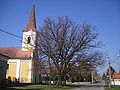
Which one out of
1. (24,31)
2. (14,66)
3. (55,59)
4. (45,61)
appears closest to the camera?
(45,61)

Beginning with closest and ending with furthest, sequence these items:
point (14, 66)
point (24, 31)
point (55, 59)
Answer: point (55, 59)
point (14, 66)
point (24, 31)

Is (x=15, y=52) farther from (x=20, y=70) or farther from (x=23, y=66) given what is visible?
(x=20, y=70)

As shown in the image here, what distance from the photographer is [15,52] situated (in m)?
55.5

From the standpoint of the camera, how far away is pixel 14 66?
5216cm

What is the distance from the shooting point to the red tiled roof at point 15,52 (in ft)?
175

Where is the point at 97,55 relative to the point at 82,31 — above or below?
below

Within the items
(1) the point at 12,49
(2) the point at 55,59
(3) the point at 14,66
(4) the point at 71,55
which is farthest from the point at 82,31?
(1) the point at 12,49

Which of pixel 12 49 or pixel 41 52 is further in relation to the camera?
pixel 12 49

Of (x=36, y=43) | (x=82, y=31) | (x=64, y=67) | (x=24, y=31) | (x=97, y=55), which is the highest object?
(x=24, y=31)

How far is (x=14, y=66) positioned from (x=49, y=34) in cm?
2094

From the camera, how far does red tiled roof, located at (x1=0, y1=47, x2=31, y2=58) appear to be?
53.4 meters

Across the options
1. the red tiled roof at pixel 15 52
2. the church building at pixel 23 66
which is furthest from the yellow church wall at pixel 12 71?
the red tiled roof at pixel 15 52

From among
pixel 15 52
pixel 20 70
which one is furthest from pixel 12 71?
pixel 15 52

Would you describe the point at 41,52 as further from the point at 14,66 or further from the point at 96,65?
the point at 14,66
